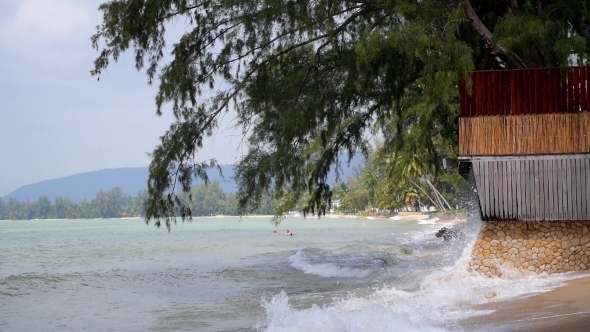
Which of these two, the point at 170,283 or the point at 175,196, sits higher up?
the point at 175,196

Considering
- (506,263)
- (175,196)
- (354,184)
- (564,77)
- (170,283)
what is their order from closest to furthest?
(564,77) → (506,263) → (175,196) → (170,283) → (354,184)

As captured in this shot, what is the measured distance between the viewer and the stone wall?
38.3 ft

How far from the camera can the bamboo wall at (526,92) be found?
11.3 metres

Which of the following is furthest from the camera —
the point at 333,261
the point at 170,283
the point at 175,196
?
the point at 333,261

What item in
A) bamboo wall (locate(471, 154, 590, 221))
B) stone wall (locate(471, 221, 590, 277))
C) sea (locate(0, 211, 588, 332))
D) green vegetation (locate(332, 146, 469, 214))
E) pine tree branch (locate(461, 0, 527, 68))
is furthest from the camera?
green vegetation (locate(332, 146, 469, 214))

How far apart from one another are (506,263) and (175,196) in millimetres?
6288

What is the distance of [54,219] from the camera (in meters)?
177

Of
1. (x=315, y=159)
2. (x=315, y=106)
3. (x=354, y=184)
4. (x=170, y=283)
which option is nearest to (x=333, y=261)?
(x=170, y=283)

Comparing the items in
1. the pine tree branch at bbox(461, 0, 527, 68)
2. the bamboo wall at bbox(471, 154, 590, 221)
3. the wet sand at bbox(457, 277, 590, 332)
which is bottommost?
the wet sand at bbox(457, 277, 590, 332)

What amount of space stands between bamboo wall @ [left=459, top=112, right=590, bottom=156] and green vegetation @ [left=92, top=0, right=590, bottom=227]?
84 centimetres

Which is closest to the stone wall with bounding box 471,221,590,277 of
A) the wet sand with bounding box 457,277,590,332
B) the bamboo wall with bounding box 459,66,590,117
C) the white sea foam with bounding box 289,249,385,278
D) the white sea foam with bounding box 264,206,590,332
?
the white sea foam with bounding box 264,206,590,332

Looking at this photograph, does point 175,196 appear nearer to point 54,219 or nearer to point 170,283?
point 170,283

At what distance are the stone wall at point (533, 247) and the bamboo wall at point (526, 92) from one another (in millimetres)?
1848

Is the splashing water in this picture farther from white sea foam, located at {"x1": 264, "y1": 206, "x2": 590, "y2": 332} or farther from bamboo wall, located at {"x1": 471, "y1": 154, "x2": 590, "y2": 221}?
bamboo wall, located at {"x1": 471, "y1": 154, "x2": 590, "y2": 221}
